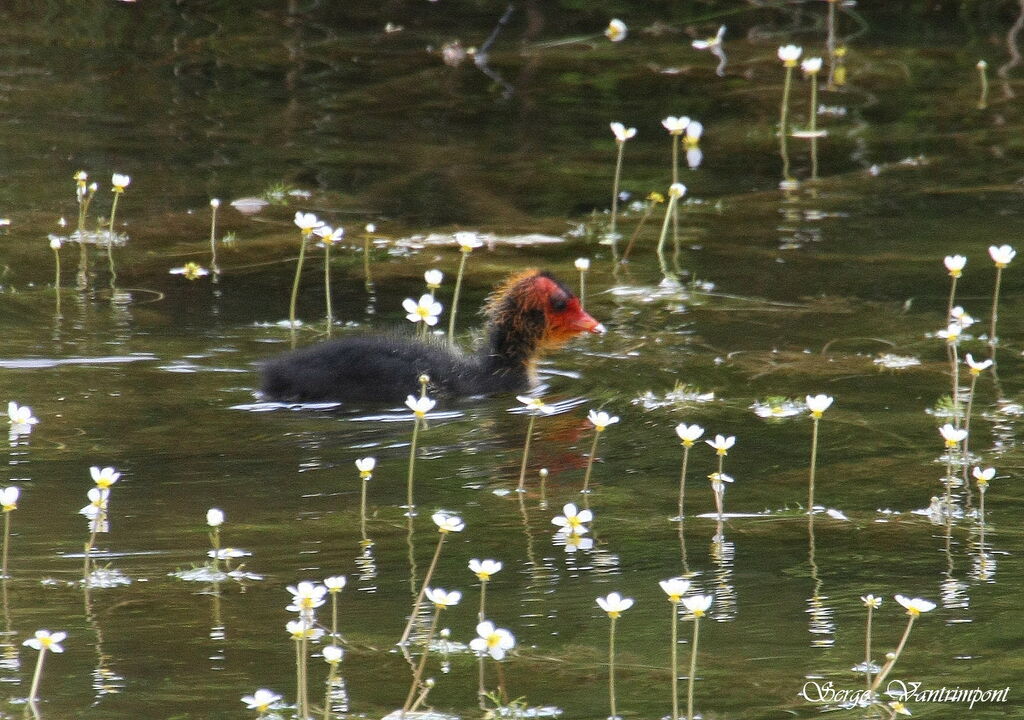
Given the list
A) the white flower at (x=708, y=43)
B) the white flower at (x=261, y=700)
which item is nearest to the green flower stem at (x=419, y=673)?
the white flower at (x=261, y=700)

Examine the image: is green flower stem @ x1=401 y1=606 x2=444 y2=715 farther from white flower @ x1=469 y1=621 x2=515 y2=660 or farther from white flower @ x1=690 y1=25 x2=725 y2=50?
white flower @ x1=690 y1=25 x2=725 y2=50

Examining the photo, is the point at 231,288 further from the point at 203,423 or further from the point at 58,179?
the point at 58,179

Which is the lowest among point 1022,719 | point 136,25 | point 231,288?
point 1022,719

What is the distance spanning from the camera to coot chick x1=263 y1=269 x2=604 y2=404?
23.4ft

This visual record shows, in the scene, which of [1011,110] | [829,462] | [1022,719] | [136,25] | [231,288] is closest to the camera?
[1022,719]

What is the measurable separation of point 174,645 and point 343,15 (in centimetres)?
1360

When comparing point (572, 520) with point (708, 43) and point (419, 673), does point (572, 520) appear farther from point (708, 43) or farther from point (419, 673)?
point (708, 43)

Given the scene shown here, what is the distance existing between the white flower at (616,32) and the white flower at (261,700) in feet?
43.7

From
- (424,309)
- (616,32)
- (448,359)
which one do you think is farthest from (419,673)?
(616,32)

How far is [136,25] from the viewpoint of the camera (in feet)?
53.4

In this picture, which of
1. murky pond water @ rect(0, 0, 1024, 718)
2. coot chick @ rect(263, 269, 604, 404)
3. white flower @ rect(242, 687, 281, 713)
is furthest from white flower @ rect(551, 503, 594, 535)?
coot chick @ rect(263, 269, 604, 404)

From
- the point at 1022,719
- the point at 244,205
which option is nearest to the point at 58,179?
the point at 244,205

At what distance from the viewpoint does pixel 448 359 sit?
7469mm

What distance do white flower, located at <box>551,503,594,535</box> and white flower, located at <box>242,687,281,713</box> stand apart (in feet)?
4.15
